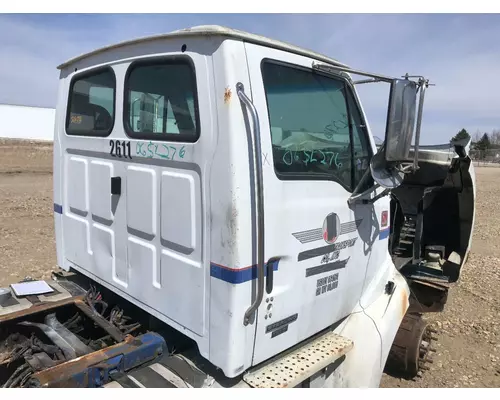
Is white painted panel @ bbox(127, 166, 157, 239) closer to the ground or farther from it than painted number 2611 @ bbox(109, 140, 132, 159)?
closer to the ground

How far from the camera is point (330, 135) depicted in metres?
2.77

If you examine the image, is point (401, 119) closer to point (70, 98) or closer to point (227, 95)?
point (227, 95)

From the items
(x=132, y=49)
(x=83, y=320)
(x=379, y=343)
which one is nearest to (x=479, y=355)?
(x=379, y=343)

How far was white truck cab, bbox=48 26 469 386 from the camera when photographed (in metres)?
2.17

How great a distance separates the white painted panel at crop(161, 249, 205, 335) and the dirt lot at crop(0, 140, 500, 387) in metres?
2.54

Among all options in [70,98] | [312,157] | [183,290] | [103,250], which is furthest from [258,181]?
[70,98]

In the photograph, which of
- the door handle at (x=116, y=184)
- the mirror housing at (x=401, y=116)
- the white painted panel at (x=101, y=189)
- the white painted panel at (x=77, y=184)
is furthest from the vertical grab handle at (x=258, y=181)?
the white painted panel at (x=77, y=184)

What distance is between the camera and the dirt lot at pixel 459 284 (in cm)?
427

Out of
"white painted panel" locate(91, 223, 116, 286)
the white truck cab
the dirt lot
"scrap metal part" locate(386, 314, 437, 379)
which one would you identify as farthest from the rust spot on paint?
the dirt lot

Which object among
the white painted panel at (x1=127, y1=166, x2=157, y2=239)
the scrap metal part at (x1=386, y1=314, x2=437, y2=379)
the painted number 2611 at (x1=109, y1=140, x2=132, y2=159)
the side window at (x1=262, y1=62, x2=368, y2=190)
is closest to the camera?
the side window at (x1=262, y1=62, x2=368, y2=190)

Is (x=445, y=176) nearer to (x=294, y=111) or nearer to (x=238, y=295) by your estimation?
(x=294, y=111)

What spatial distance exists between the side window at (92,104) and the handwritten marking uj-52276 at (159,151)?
16.3 inches

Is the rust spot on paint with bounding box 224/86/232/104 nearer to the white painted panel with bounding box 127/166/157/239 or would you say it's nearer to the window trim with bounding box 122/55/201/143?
the window trim with bounding box 122/55/201/143

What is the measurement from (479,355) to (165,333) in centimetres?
356
